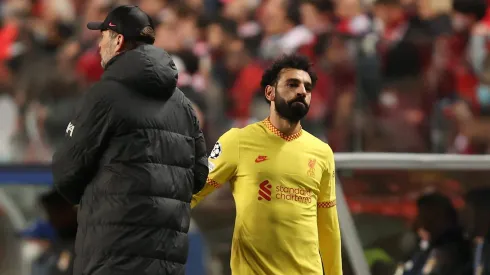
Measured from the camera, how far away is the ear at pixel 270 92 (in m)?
5.60

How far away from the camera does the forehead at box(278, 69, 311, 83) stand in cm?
553

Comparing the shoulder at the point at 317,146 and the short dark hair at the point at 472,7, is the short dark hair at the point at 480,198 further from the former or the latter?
the short dark hair at the point at 472,7

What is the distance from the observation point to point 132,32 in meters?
4.53

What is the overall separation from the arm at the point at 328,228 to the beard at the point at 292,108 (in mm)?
382

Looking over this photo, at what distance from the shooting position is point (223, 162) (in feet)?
18.2

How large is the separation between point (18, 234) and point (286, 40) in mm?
3770

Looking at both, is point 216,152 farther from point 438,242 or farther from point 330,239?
point 438,242

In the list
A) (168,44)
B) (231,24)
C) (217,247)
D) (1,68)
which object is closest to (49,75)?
(1,68)

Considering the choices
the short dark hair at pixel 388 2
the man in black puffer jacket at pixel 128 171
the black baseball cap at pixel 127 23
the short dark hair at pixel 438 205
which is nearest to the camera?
the man in black puffer jacket at pixel 128 171

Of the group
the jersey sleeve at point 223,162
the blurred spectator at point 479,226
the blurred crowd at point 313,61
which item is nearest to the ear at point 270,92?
the jersey sleeve at point 223,162

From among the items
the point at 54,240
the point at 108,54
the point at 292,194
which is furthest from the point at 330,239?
the point at 54,240

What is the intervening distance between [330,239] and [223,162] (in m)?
0.72

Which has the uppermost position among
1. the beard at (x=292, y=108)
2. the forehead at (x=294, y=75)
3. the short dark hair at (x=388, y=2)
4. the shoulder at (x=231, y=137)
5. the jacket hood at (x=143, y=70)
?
the jacket hood at (x=143, y=70)

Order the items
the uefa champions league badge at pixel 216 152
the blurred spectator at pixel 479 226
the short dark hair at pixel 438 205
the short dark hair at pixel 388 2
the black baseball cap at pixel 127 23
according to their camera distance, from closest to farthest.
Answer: the black baseball cap at pixel 127 23, the uefa champions league badge at pixel 216 152, the blurred spectator at pixel 479 226, the short dark hair at pixel 438 205, the short dark hair at pixel 388 2
